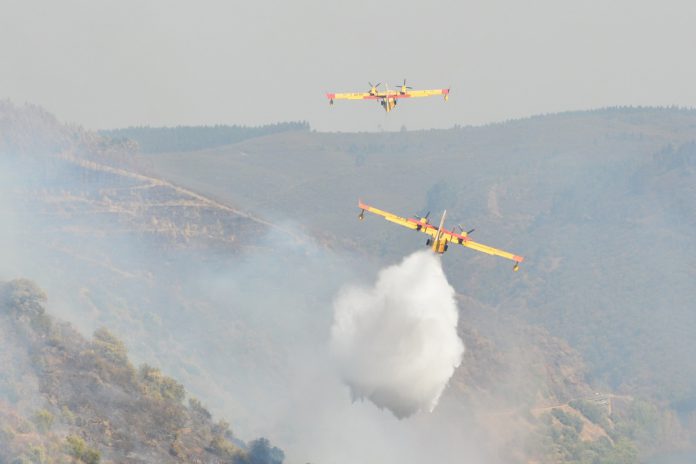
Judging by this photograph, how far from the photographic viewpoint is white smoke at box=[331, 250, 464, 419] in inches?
4422

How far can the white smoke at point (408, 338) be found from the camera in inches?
4422

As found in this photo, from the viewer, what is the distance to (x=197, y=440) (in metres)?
110

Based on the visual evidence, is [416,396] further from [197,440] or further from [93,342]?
[93,342]

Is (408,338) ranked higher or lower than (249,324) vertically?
higher

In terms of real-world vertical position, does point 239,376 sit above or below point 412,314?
below

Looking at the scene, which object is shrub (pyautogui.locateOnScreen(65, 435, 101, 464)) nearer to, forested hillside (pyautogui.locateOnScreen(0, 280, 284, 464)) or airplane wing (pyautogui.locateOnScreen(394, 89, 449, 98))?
forested hillside (pyautogui.locateOnScreen(0, 280, 284, 464))

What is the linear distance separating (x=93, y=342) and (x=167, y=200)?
68159 mm

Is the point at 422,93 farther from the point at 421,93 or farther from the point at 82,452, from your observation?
the point at 82,452

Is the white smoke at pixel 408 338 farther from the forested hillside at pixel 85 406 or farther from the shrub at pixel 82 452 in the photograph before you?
the shrub at pixel 82 452

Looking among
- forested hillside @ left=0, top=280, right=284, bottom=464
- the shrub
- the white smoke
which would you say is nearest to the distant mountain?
forested hillside @ left=0, top=280, right=284, bottom=464

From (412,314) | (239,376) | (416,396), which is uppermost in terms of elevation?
(412,314)

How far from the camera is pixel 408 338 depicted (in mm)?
112312

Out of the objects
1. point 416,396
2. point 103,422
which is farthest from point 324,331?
point 103,422

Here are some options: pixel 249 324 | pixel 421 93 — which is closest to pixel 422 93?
pixel 421 93
